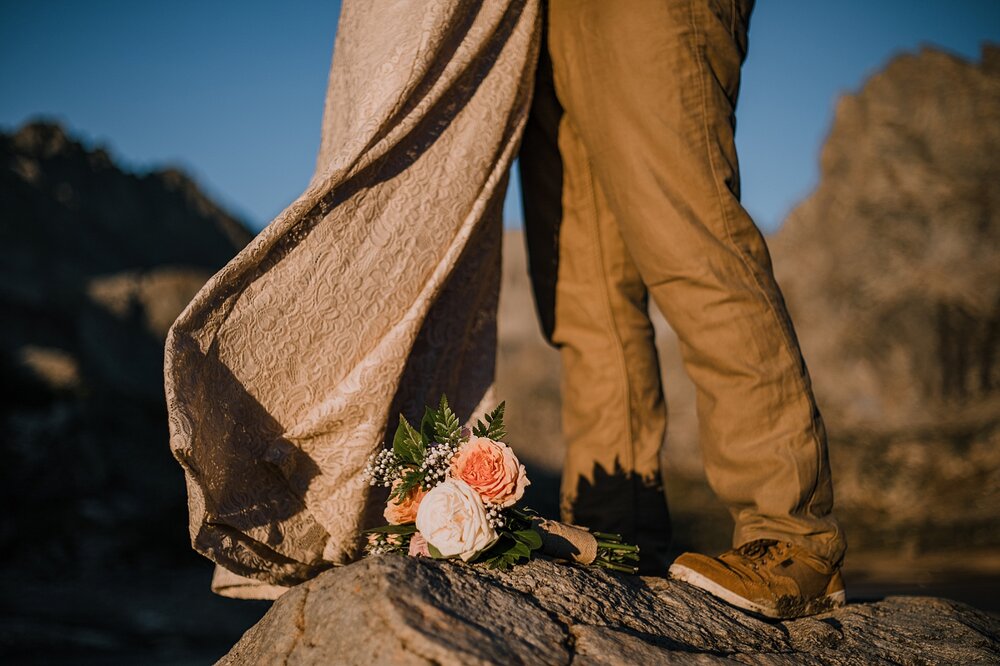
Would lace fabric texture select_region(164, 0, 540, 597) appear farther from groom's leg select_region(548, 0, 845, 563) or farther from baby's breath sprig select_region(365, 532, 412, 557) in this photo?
groom's leg select_region(548, 0, 845, 563)

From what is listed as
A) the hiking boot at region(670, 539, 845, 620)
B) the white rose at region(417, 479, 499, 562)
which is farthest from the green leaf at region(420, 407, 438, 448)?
the hiking boot at region(670, 539, 845, 620)

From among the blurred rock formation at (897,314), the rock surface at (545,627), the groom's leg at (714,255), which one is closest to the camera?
the rock surface at (545,627)

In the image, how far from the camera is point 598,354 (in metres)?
2.27

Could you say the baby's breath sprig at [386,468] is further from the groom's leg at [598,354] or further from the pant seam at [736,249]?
the pant seam at [736,249]

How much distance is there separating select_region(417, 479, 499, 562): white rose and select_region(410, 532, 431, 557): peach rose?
8 centimetres

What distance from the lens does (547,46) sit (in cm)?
209

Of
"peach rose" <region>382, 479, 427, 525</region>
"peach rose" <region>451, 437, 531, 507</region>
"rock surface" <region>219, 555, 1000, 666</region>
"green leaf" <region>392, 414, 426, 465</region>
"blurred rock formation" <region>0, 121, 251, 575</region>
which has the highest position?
"blurred rock formation" <region>0, 121, 251, 575</region>

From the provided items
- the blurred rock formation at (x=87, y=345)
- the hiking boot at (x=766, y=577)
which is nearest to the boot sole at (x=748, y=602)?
the hiking boot at (x=766, y=577)

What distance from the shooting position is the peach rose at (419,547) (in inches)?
59.2

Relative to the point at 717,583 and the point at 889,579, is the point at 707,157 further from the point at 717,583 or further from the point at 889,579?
the point at 889,579

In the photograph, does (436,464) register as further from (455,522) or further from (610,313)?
(610,313)

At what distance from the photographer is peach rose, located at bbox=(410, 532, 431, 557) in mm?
1505

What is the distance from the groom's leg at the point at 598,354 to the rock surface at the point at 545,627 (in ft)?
1.65

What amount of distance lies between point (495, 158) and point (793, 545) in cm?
119
